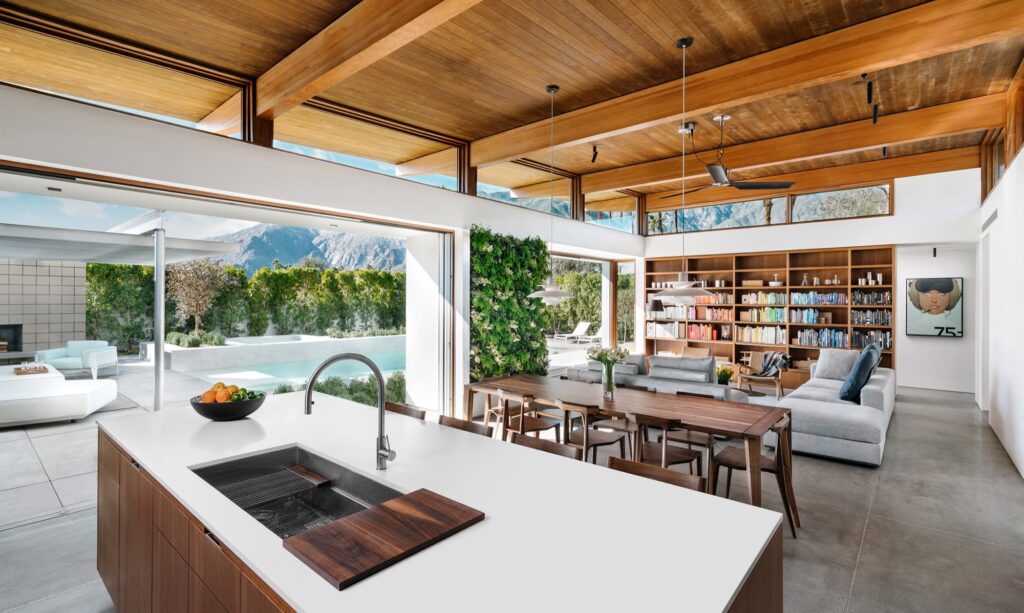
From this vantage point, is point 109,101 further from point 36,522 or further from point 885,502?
point 885,502

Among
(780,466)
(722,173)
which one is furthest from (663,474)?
(722,173)

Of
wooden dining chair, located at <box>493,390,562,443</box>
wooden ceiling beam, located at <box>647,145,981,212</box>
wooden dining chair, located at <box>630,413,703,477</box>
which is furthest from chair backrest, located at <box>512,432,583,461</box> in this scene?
wooden ceiling beam, located at <box>647,145,981,212</box>

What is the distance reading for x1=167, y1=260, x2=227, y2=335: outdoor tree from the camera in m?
3.88

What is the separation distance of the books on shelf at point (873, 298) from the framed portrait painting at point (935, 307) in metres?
0.95

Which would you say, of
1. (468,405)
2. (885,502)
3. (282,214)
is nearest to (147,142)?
(282,214)

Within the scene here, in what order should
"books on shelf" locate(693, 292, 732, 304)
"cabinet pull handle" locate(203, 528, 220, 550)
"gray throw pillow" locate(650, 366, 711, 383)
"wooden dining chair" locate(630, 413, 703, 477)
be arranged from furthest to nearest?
1. "books on shelf" locate(693, 292, 732, 304)
2. "gray throw pillow" locate(650, 366, 711, 383)
3. "wooden dining chair" locate(630, 413, 703, 477)
4. "cabinet pull handle" locate(203, 528, 220, 550)

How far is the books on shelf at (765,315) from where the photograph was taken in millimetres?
8492

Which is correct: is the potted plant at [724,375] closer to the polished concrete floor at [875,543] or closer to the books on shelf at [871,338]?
the polished concrete floor at [875,543]

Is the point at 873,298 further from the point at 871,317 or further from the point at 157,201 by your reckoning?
the point at 157,201

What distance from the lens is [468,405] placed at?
5.20 metres

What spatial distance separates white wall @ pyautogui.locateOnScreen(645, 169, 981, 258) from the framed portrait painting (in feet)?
3.84

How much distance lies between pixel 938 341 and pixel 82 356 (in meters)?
10.7

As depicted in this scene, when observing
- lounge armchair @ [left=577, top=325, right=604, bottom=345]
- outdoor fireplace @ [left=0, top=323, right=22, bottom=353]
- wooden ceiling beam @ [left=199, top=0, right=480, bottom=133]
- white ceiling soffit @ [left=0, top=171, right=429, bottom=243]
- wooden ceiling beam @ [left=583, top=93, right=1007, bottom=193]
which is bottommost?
lounge armchair @ [left=577, top=325, right=604, bottom=345]

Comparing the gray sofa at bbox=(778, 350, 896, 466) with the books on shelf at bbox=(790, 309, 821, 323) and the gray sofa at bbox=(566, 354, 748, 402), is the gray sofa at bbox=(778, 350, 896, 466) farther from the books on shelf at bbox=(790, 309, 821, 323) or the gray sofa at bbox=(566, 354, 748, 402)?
the books on shelf at bbox=(790, 309, 821, 323)
